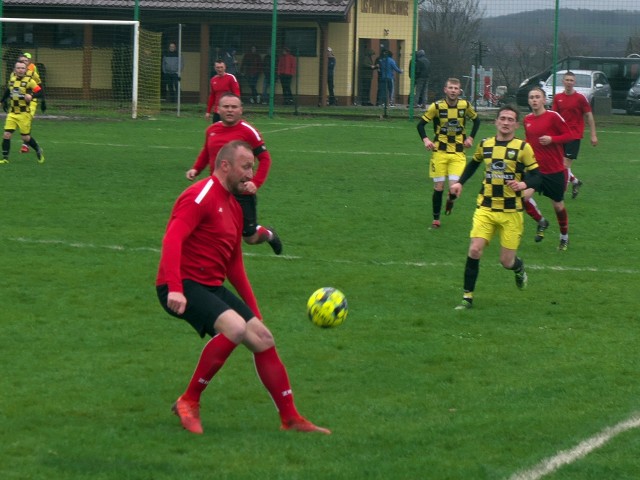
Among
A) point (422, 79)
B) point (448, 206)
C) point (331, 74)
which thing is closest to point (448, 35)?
point (422, 79)

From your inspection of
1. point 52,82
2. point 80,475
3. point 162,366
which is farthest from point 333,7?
point 80,475

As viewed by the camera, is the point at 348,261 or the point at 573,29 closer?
the point at 348,261

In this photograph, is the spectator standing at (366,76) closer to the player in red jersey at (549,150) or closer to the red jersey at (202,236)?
the player in red jersey at (549,150)

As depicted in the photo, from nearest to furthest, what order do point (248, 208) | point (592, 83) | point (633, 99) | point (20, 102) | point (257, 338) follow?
point (257, 338), point (248, 208), point (20, 102), point (633, 99), point (592, 83)

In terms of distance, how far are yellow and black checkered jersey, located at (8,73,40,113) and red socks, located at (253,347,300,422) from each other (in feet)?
54.0

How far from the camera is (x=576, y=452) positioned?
6.63 m

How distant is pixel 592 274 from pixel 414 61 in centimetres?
2385

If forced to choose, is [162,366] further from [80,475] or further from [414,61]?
[414,61]

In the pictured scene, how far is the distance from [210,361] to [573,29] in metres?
31.5

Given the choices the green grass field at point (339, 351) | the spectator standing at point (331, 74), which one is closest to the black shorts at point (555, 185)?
the green grass field at point (339, 351)

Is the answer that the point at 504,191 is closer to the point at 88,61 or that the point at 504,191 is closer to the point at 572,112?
the point at 572,112

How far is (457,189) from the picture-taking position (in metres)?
11.2

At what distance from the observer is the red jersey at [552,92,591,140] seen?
19.1m

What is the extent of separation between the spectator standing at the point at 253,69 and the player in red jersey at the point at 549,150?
22.6 metres
